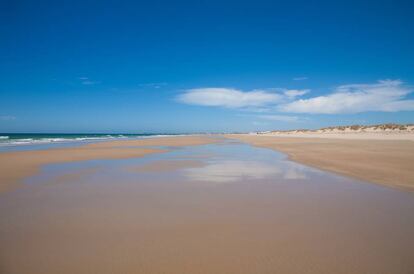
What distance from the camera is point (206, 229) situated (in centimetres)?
409

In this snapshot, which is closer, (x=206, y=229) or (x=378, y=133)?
(x=206, y=229)

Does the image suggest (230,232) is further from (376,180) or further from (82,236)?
(376,180)

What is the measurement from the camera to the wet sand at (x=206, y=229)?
306 cm

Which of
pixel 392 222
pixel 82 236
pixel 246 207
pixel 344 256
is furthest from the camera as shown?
pixel 246 207

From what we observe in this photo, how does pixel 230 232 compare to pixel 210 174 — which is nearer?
pixel 230 232

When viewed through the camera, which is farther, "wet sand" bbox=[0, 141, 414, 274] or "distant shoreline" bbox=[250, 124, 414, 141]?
"distant shoreline" bbox=[250, 124, 414, 141]

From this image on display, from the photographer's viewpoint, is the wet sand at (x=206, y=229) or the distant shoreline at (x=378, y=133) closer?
the wet sand at (x=206, y=229)

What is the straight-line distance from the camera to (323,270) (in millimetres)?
2926

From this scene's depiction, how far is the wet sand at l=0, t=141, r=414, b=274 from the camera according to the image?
3.06 m

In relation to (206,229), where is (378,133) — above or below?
above

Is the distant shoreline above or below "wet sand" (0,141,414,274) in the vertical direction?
above

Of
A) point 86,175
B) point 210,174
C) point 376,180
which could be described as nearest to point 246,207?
point 210,174

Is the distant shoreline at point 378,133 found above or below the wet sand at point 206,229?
above

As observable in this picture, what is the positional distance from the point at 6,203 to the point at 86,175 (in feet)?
11.4
